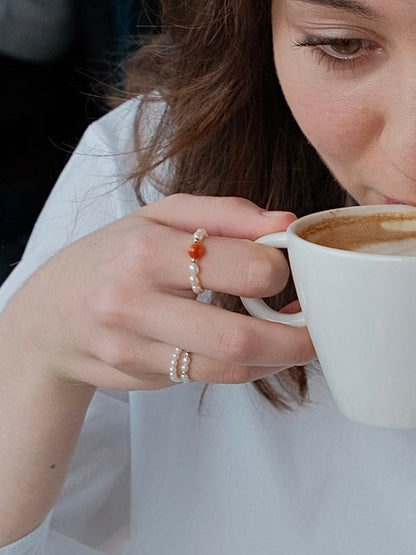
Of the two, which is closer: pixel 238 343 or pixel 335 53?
pixel 238 343

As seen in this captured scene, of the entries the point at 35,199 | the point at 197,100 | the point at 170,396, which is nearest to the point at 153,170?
the point at 197,100

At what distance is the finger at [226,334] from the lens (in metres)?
0.78

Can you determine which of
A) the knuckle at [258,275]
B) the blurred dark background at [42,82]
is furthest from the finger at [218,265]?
the blurred dark background at [42,82]

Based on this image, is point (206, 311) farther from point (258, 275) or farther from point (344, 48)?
point (344, 48)

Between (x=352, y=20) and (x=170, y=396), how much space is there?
579 millimetres

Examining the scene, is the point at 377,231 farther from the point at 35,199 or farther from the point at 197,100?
the point at 35,199

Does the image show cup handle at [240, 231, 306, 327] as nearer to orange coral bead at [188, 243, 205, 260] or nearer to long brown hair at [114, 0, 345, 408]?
orange coral bead at [188, 243, 205, 260]

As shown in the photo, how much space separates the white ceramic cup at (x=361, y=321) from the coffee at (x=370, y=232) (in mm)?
Result: 15

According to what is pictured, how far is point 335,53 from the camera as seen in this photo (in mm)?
898

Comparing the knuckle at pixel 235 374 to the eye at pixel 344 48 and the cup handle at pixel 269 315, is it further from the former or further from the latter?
the eye at pixel 344 48

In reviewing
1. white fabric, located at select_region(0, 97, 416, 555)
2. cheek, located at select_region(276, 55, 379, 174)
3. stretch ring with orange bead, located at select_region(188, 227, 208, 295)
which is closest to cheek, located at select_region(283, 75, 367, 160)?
cheek, located at select_region(276, 55, 379, 174)

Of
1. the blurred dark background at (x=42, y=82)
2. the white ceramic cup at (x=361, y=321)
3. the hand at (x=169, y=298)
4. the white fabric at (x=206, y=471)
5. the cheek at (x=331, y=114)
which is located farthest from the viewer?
the blurred dark background at (x=42, y=82)

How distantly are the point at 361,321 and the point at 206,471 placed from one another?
0.56 meters

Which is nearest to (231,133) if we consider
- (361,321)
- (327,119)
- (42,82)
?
(327,119)
